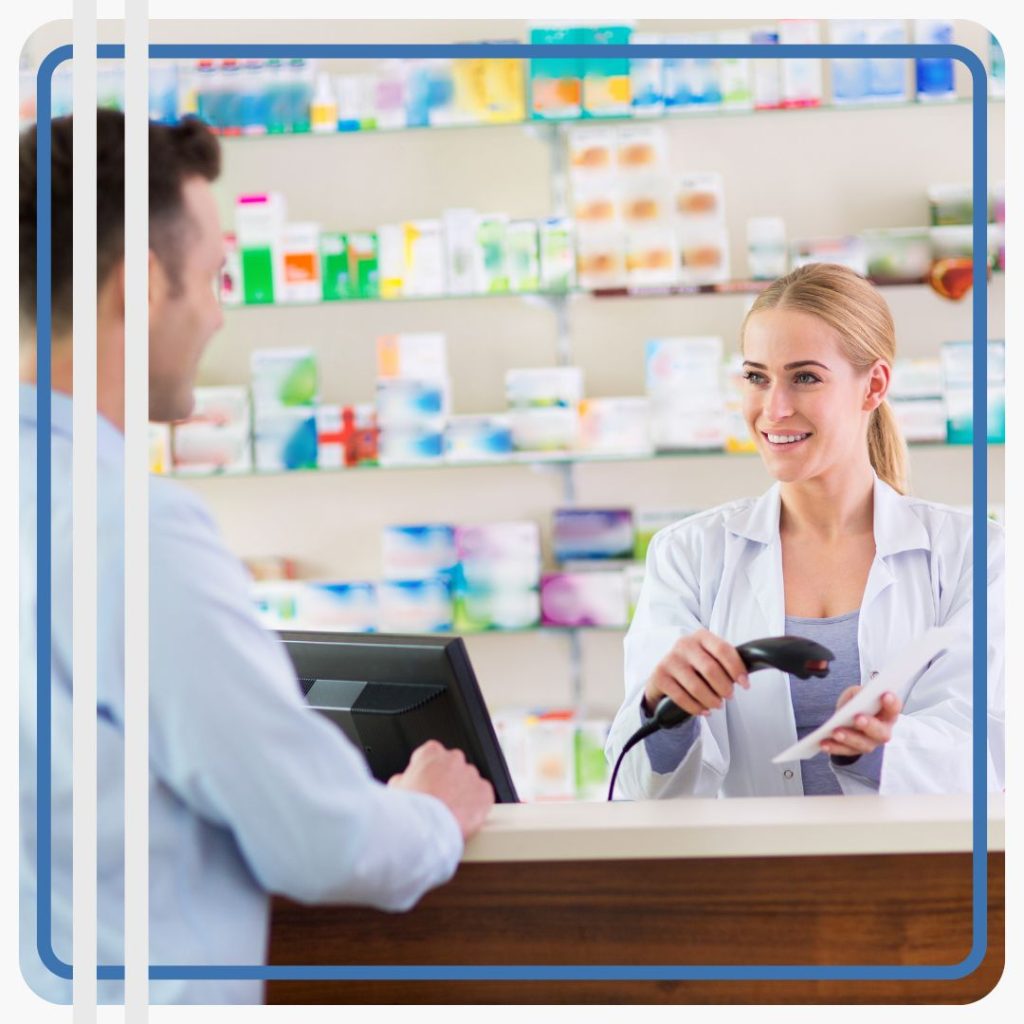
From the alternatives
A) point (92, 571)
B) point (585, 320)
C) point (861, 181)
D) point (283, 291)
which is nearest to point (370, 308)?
point (283, 291)

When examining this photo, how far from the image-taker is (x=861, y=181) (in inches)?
119

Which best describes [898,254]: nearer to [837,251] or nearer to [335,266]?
[837,251]

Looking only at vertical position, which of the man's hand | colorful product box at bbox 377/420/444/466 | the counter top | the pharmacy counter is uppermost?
colorful product box at bbox 377/420/444/466

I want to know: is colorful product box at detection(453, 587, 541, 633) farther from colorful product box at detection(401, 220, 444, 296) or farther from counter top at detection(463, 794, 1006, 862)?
counter top at detection(463, 794, 1006, 862)

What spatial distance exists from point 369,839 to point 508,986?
0.31m

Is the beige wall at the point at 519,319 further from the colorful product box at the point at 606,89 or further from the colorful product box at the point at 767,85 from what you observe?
the colorful product box at the point at 606,89

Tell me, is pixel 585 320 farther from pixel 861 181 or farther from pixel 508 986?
pixel 508 986

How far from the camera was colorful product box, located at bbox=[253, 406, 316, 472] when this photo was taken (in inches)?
117

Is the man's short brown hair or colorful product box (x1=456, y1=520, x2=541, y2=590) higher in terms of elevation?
the man's short brown hair

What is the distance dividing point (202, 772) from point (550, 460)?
1959 mm

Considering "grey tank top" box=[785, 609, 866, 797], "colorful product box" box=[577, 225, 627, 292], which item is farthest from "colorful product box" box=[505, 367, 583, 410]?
"grey tank top" box=[785, 609, 866, 797]

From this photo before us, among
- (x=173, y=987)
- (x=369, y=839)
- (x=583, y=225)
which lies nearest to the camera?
(x=369, y=839)

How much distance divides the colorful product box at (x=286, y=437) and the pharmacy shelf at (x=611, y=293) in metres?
0.27

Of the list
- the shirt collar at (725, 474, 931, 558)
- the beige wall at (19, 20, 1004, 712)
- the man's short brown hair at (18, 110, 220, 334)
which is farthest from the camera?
the beige wall at (19, 20, 1004, 712)
